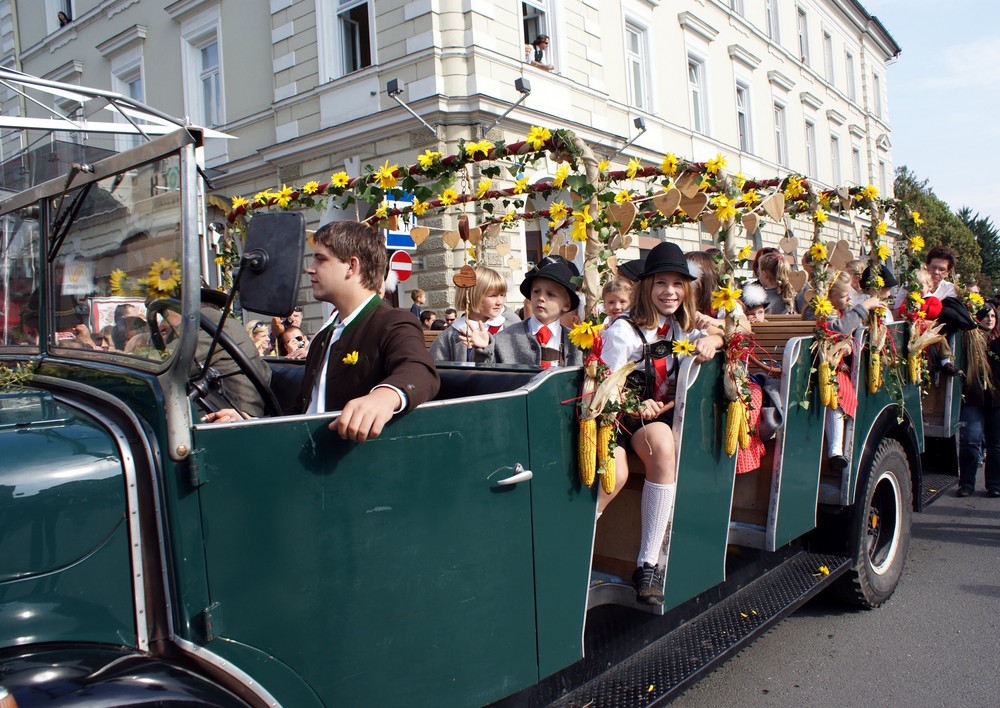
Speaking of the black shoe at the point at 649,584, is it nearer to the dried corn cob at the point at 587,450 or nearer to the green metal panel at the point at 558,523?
the green metal panel at the point at 558,523

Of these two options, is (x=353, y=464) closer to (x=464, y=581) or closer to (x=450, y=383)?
(x=464, y=581)

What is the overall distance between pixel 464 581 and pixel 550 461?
0.44 metres

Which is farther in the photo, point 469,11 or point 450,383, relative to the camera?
point 469,11

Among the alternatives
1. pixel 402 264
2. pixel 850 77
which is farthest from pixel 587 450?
pixel 850 77

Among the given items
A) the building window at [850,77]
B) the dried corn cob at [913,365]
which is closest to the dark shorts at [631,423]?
the dried corn cob at [913,365]

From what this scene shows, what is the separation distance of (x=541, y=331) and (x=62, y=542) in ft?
8.59

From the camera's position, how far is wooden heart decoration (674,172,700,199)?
297cm

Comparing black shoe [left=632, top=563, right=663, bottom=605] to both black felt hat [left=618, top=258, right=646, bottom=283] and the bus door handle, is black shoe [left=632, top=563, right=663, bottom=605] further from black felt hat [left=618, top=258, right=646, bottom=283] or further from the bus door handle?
black felt hat [left=618, top=258, right=646, bottom=283]

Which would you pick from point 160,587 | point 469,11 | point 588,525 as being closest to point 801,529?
point 588,525

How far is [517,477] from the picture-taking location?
6.98 ft

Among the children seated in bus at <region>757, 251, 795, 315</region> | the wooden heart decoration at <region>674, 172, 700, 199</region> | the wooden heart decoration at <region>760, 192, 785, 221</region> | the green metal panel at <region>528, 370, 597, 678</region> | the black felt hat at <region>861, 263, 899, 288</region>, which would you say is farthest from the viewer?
the children seated in bus at <region>757, 251, 795, 315</region>

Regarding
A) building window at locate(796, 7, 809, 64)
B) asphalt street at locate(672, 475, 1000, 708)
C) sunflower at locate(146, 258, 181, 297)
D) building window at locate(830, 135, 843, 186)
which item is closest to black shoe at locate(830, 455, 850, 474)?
asphalt street at locate(672, 475, 1000, 708)

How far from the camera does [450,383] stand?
2.76 metres

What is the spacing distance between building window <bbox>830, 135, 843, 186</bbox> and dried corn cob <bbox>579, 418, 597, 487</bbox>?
29073 millimetres
